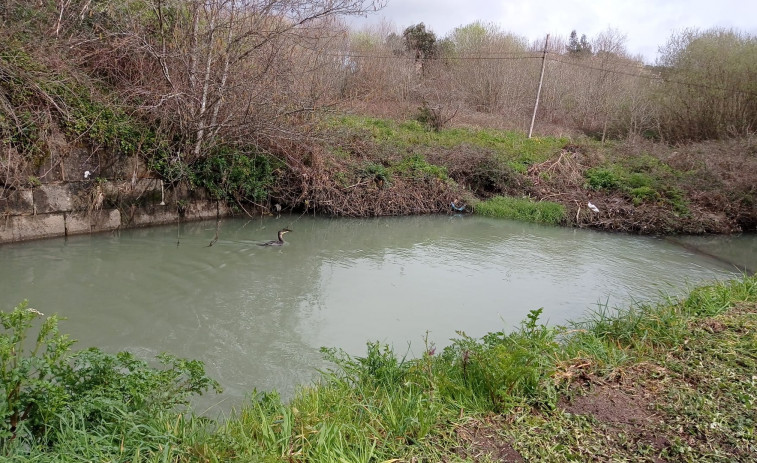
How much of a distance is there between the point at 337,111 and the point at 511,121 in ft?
41.3

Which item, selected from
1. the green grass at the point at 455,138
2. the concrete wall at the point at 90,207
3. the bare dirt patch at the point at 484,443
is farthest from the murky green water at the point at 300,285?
the green grass at the point at 455,138

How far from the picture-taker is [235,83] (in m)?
9.66

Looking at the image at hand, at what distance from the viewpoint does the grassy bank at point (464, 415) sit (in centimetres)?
241

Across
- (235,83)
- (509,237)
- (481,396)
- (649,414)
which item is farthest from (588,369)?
(235,83)

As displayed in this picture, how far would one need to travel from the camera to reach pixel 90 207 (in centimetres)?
844

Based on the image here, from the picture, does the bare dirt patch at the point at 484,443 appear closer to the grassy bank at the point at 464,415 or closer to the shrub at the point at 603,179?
the grassy bank at the point at 464,415

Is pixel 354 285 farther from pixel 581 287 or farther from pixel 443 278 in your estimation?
pixel 581 287

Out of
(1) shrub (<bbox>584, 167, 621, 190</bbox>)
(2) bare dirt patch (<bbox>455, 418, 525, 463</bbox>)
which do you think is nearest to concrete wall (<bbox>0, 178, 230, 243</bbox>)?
(2) bare dirt patch (<bbox>455, 418, 525, 463</bbox>)

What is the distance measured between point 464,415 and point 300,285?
13.9 feet

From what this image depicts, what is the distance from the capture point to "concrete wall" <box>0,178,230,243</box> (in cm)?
770

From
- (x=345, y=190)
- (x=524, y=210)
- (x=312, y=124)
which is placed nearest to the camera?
(x=312, y=124)

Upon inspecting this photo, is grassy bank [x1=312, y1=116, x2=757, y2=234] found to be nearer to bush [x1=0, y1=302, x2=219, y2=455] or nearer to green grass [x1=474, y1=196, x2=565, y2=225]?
Result: green grass [x1=474, y1=196, x2=565, y2=225]

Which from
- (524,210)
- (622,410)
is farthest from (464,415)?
(524,210)

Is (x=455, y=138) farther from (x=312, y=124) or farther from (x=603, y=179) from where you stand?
(x=312, y=124)
